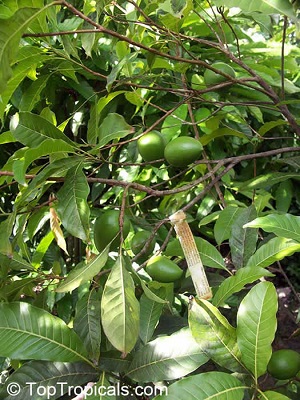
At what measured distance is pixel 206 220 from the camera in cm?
133

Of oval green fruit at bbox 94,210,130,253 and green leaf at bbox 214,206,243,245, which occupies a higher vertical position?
oval green fruit at bbox 94,210,130,253

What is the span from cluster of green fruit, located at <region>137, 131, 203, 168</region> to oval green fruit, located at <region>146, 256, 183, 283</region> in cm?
21

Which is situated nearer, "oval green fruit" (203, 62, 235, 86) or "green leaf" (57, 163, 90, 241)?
"green leaf" (57, 163, 90, 241)

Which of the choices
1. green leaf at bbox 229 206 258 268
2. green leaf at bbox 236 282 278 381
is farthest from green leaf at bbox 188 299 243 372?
green leaf at bbox 229 206 258 268

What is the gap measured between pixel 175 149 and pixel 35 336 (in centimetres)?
46

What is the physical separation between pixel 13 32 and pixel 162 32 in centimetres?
57

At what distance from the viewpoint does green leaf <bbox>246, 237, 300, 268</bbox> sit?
0.81 meters

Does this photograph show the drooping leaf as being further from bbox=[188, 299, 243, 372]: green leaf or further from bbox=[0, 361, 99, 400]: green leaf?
bbox=[188, 299, 243, 372]: green leaf

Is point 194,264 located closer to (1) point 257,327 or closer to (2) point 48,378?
(1) point 257,327

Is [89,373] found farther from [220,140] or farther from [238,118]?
[220,140]

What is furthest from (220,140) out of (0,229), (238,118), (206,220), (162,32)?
(0,229)

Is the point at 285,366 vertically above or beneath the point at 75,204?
beneath

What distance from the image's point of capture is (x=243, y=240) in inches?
39.9

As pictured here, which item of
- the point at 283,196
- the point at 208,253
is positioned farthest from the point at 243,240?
the point at 283,196
